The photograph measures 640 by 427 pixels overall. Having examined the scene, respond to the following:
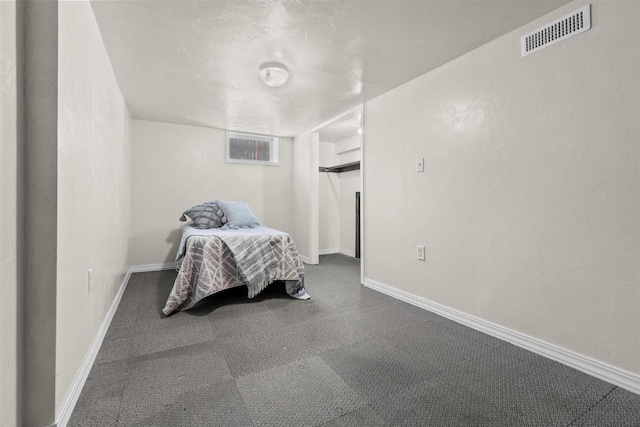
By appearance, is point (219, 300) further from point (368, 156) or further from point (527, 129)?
point (527, 129)

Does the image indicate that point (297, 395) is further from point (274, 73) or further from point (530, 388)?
point (274, 73)

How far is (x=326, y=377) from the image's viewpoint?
5.15 feet

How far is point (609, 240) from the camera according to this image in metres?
1.56

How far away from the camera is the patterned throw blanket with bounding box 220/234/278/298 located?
2.70 meters

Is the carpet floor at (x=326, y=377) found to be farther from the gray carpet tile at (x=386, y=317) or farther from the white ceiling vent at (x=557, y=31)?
the white ceiling vent at (x=557, y=31)

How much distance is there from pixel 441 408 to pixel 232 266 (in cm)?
Answer: 202

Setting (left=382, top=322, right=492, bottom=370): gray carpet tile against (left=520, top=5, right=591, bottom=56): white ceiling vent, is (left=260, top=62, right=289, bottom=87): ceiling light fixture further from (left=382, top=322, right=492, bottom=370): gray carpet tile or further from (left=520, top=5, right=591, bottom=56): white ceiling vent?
(left=382, top=322, right=492, bottom=370): gray carpet tile

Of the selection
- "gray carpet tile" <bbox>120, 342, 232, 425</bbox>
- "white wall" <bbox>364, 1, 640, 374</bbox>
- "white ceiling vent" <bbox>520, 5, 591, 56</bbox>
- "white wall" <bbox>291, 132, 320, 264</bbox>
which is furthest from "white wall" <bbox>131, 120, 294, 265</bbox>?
"white ceiling vent" <bbox>520, 5, 591, 56</bbox>

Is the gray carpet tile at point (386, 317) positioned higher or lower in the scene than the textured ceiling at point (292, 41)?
lower

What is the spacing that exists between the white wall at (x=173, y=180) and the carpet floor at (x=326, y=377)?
5.90ft

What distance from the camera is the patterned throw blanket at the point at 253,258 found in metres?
2.70

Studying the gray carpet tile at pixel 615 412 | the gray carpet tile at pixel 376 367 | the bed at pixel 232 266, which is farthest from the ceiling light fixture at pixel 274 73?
the gray carpet tile at pixel 615 412

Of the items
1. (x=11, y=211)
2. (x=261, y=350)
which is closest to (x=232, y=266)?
(x=261, y=350)

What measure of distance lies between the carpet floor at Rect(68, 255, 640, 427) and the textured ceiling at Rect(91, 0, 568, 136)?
2.02 m
